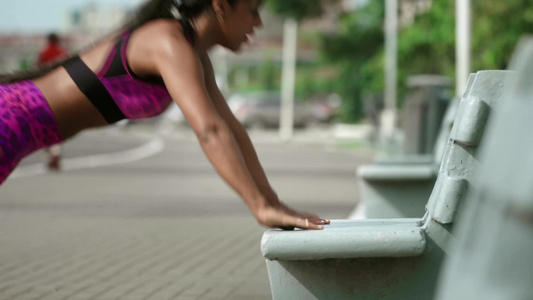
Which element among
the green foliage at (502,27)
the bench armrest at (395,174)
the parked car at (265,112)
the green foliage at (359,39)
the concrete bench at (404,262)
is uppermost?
the concrete bench at (404,262)

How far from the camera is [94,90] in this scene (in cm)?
293

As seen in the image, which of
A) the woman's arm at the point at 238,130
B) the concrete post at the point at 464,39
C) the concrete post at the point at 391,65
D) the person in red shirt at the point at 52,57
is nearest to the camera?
the woman's arm at the point at 238,130

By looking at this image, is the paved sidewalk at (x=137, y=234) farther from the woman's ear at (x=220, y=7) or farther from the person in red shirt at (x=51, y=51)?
the woman's ear at (x=220, y=7)

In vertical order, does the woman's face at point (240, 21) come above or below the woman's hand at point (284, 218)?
above

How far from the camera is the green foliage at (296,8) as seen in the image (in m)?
32.5

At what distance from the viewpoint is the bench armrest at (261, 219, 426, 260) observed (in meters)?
2.80

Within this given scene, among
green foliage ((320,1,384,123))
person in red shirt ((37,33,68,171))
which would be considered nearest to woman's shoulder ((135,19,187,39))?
A: person in red shirt ((37,33,68,171))

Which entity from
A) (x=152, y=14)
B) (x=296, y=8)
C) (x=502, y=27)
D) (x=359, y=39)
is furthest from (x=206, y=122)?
(x=359, y=39)

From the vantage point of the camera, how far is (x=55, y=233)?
8.75 meters

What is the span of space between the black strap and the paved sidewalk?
2825mm

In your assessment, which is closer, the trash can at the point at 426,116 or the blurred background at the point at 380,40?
the trash can at the point at 426,116

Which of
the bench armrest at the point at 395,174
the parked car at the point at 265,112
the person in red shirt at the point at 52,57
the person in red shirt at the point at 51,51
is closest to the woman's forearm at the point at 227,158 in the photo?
the bench armrest at the point at 395,174

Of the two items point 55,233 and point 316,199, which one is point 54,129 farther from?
point 316,199

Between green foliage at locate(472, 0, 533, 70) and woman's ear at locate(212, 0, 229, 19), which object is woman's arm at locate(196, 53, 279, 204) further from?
green foliage at locate(472, 0, 533, 70)
